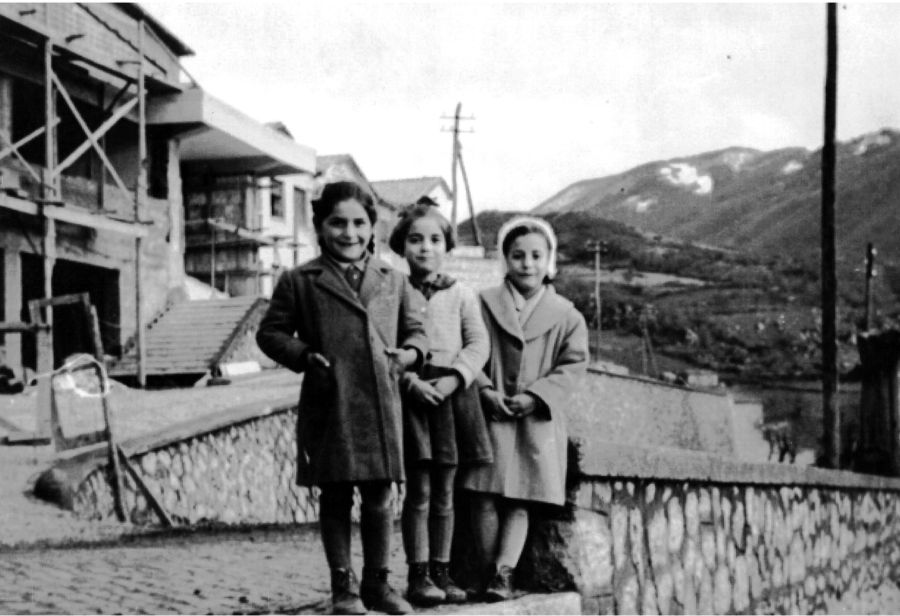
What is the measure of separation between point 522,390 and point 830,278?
47.0 feet

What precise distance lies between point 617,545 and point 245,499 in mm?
6203

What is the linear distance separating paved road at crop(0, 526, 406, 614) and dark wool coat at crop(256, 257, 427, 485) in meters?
0.57

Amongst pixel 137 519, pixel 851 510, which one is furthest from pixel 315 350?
pixel 851 510

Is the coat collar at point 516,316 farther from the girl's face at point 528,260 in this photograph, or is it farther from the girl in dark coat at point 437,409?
the girl in dark coat at point 437,409

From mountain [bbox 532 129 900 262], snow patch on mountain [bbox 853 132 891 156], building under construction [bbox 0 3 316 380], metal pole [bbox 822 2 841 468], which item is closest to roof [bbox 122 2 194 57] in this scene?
building under construction [bbox 0 3 316 380]

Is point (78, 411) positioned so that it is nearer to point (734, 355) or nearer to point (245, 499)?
point (245, 499)

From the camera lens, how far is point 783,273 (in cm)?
4119

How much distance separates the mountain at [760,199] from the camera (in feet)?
159

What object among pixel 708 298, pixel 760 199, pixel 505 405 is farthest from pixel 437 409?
pixel 760 199

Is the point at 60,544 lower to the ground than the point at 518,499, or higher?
lower

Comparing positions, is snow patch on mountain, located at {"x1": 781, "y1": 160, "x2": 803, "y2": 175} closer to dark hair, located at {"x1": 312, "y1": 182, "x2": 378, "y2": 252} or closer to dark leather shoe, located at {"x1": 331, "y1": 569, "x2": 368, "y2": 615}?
dark hair, located at {"x1": 312, "y1": 182, "x2": 378, "y2": 252}

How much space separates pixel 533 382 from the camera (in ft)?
15.1

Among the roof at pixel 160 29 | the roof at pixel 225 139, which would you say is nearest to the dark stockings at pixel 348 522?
the roof at pixel 225 139

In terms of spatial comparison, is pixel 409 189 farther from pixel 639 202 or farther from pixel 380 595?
pixel 639 202
